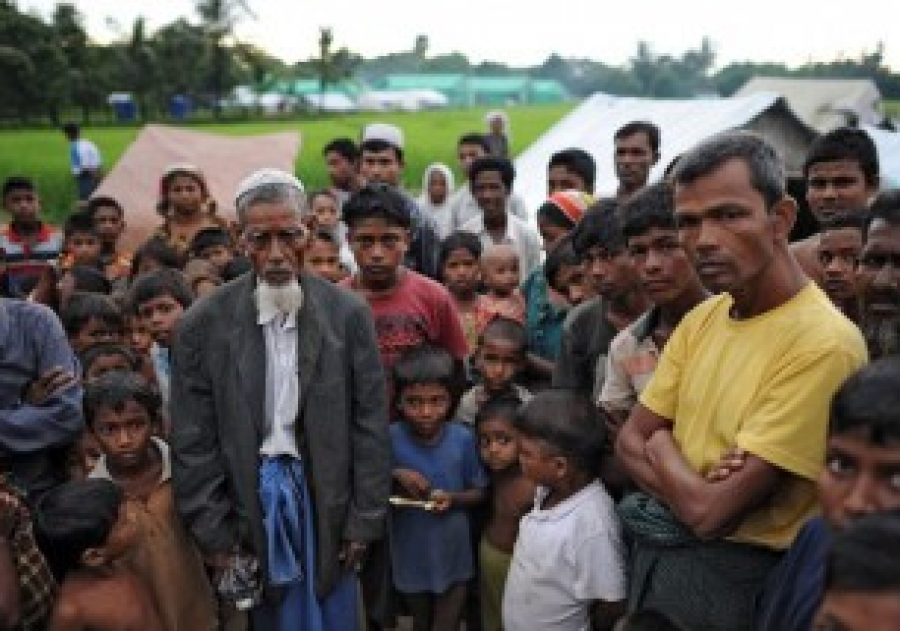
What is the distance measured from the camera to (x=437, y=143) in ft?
127

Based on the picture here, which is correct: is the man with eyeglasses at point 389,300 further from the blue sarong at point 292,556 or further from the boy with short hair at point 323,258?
the boy with short hair at point 323,258

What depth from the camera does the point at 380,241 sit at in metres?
3.46

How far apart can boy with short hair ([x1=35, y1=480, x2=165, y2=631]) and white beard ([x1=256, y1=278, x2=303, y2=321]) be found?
74cm

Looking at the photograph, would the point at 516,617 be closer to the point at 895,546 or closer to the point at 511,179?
the point at 895,546

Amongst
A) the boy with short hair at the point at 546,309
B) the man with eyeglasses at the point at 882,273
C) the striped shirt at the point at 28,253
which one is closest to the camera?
the man with eyeglasses at the point at 882,273

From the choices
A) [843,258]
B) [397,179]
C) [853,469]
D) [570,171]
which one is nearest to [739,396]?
[853,469]

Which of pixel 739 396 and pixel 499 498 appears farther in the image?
pixel 499 498

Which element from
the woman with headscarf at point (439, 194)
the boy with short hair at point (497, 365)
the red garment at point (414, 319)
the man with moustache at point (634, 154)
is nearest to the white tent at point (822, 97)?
the woman with headscarf at point (439, 194)

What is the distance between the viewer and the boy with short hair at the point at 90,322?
4.12 m

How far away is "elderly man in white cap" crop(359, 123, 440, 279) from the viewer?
5.28m

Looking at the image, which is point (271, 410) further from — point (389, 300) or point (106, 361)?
point (106, 361)

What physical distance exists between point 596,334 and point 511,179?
10.7 ft

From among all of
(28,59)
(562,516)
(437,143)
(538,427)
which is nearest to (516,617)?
(562,516)

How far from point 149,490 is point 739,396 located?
7.01 ft
